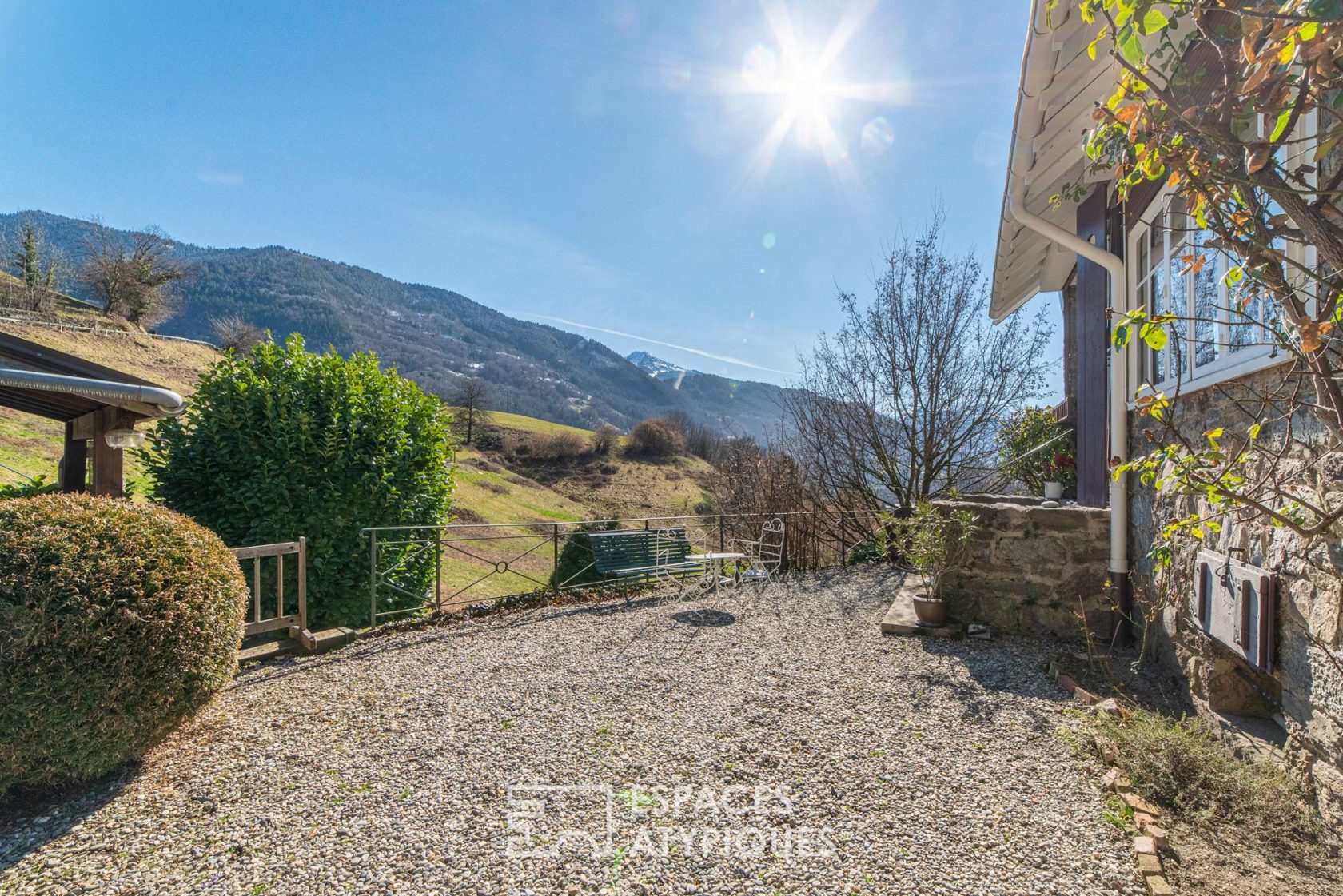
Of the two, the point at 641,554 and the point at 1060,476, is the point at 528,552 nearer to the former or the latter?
the point at 641,554

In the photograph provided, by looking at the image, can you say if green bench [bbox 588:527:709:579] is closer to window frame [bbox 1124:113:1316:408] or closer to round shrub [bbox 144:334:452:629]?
round shrub [bbox 144:334:452:629]

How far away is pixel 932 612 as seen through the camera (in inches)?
201

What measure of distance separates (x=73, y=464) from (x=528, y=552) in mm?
4214

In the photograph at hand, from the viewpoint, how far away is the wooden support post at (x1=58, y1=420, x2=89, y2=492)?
17.2 ft

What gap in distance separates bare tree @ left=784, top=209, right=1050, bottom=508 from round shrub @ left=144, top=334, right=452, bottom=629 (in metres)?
6.74

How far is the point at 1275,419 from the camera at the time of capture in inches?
93.5

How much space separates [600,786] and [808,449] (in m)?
8.18

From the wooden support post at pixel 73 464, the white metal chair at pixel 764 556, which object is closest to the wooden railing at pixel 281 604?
the wooden support post at pixel 73 464

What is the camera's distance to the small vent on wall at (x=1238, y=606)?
2502 millimetres

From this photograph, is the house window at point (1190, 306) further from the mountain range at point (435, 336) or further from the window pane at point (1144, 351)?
the mountain range at point (435, 336)

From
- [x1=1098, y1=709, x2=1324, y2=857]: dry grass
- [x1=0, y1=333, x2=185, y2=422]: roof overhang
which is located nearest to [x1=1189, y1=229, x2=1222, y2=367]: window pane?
[x1=1098, y1=709, x2=1324, y2=857]: dry grass

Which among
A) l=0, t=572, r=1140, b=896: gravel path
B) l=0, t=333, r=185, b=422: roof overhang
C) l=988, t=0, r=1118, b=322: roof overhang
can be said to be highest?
l=988, t=0, r=1118, b=322: roof overhang

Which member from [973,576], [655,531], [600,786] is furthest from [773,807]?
[655,531]
